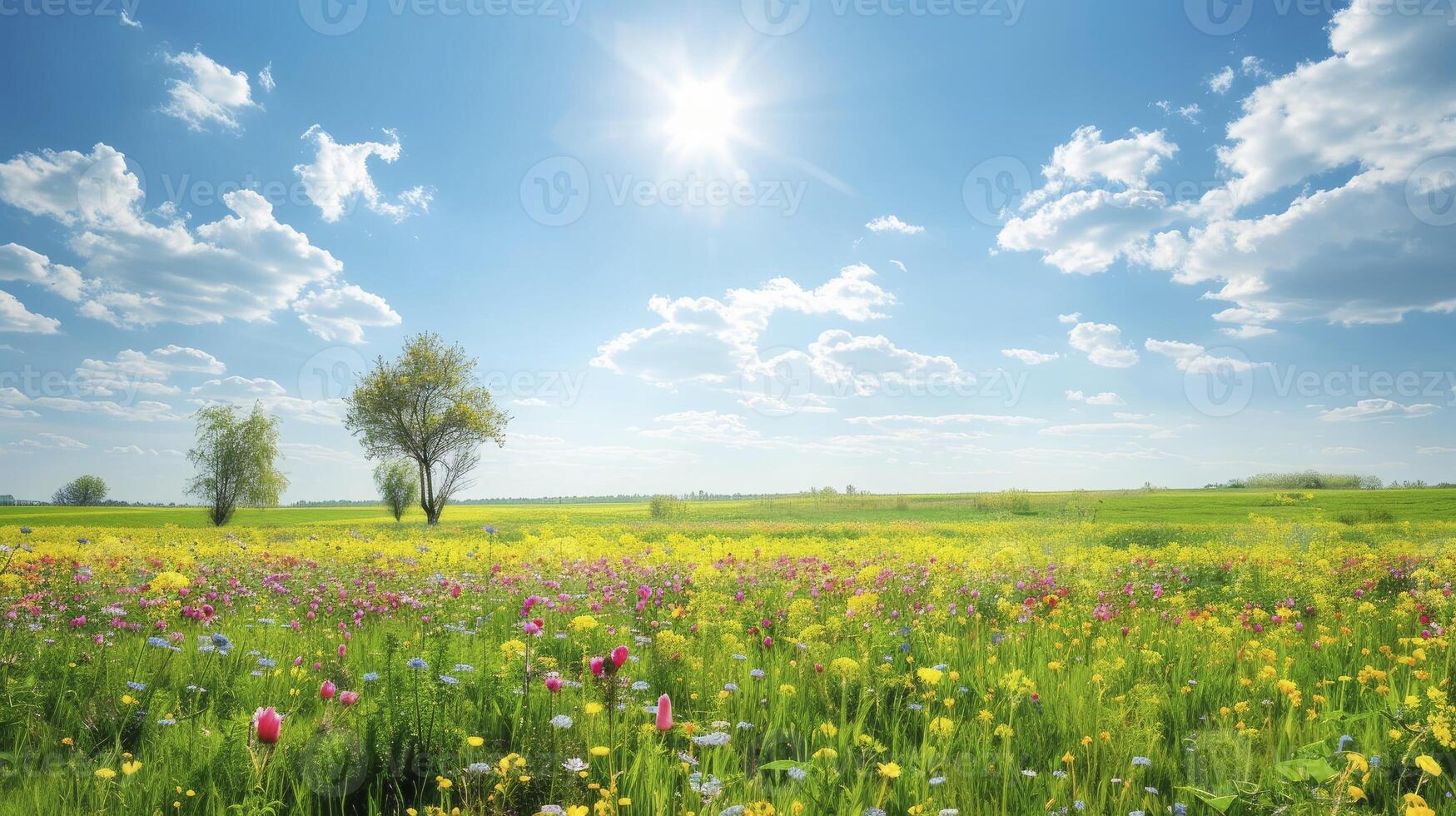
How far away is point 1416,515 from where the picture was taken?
37.8 m

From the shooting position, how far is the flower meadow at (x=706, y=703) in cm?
269

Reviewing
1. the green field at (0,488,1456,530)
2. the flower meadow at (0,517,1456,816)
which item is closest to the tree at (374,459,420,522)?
the green field at (0,488,1456,530)

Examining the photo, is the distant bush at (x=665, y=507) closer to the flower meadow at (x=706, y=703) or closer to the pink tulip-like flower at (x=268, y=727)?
the flower meadow at (x=706, y=703)

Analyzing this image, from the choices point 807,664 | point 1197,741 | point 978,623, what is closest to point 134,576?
point 807,664

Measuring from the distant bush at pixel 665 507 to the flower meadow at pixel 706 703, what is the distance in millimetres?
47809

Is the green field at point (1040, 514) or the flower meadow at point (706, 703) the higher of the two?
the flower meadow at point (706, 703)

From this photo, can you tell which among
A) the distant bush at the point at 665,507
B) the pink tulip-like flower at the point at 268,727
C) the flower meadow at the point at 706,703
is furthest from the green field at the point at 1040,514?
the pink tulip-like flower at the point at 268,727

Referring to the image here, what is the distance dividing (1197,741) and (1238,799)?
774 mm

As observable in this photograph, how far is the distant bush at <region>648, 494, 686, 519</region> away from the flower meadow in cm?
4781

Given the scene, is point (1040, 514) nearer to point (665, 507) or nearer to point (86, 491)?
point (665, 507)

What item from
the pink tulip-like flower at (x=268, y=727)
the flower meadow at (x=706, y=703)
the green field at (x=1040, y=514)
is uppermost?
the pink tulip-like flower at (x=268, y=727)

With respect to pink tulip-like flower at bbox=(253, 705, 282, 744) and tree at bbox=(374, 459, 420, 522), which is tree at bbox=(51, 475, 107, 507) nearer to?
tree at bbox=(374, 459, 420, 522)

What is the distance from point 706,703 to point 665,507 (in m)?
54.2

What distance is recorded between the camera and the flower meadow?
2689mm
